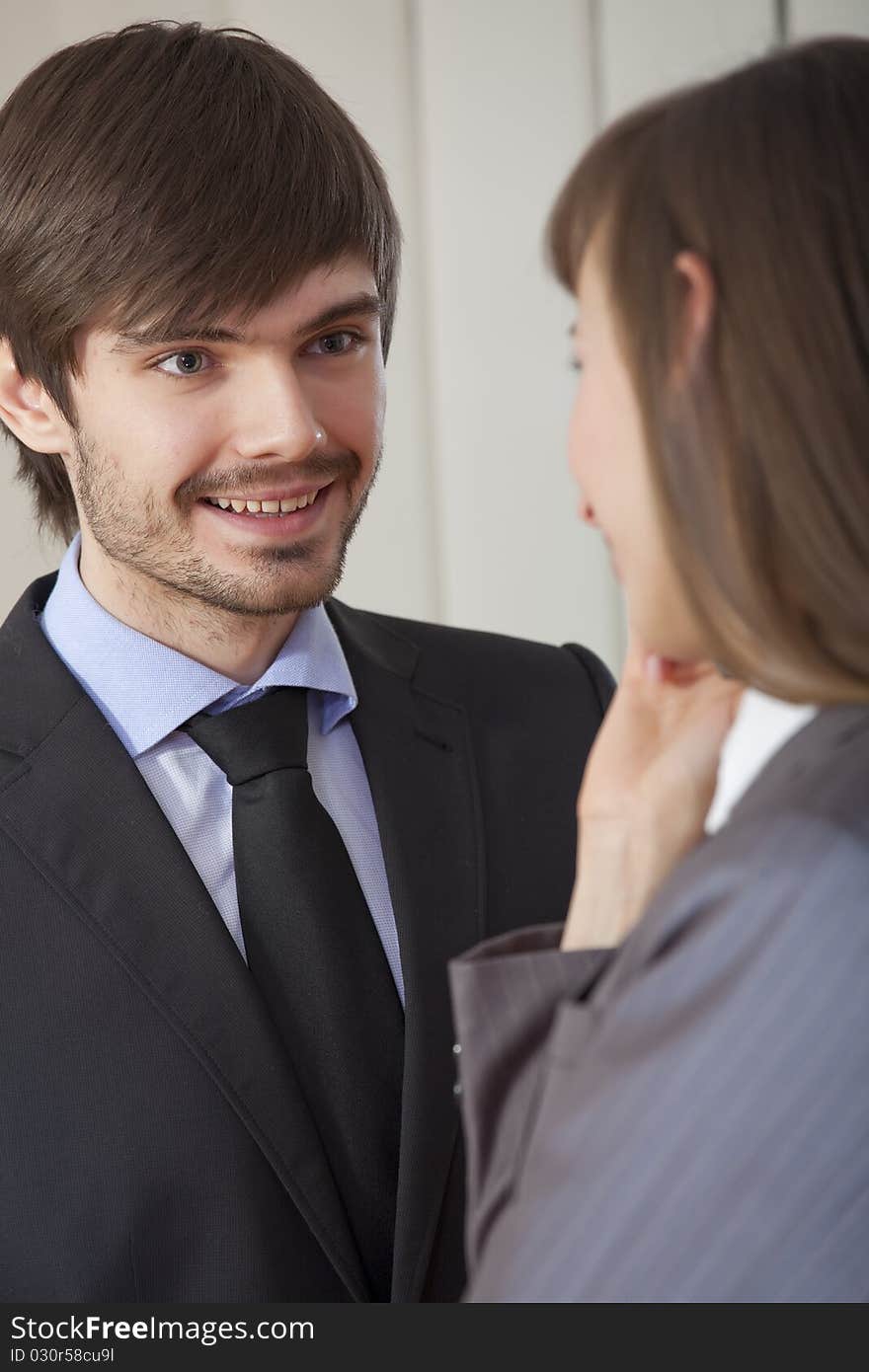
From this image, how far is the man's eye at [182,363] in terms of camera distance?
4.90ft

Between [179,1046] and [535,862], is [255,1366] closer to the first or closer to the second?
[179,1046]

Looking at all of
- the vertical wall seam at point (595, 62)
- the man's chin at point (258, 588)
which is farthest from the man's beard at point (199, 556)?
the vertical wall seam at point (595, 62)

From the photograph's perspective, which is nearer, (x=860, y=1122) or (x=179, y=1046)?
(x=860, y=1122)

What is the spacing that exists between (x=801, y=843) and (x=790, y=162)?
1.20 ft

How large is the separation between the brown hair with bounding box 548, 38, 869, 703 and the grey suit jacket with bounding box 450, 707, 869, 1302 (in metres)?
0.09

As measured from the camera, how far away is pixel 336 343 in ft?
5.16

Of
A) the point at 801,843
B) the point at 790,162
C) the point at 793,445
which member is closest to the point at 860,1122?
the point at 801,843

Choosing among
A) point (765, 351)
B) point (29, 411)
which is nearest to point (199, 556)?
point (29, 411)

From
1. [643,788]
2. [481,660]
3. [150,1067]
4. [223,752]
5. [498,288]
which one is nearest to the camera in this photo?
[643,788]

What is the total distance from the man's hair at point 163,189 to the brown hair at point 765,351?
66 cm

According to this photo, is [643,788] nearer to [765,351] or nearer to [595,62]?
[765,351]

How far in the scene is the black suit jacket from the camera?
1246 millimetres

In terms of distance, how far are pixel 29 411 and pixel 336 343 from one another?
13.5 inches

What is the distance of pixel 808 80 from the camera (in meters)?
0.85
